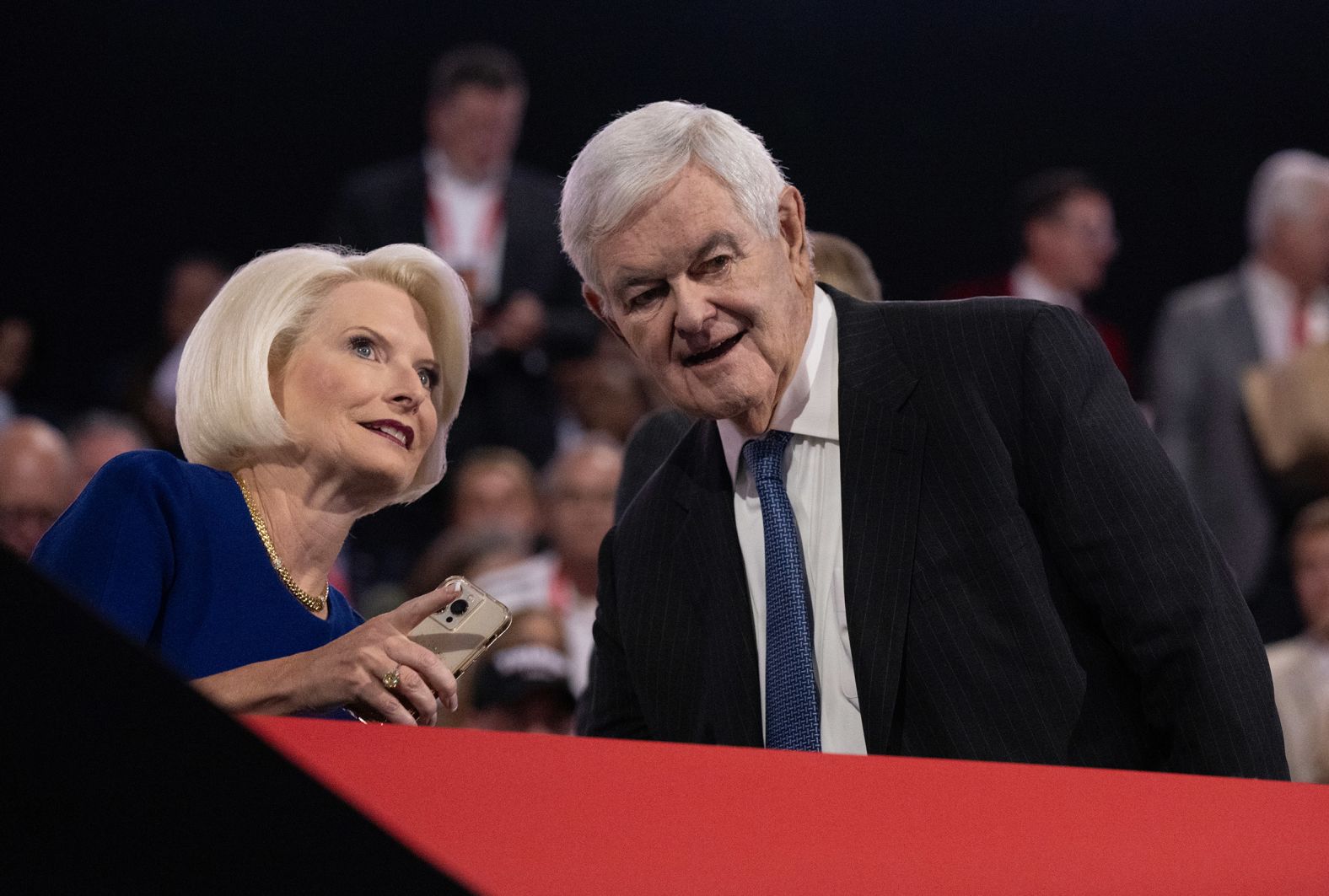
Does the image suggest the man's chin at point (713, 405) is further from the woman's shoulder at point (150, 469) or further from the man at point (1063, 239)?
the man at point (1063, 239)

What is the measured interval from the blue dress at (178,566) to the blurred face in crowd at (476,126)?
3.09 m

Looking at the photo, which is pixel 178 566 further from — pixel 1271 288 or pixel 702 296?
pixel 1271 288

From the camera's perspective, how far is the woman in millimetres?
1498

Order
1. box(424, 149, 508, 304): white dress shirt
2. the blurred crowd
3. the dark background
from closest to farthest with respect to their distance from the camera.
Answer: the blurred crowd < box(424, 149, 508, 304): white dress shirt < the dark background

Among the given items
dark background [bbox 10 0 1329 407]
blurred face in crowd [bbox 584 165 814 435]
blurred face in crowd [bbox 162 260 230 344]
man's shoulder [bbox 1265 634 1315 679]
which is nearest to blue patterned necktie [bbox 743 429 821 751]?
blurred face in crowd [bbox 584 165 814 435]

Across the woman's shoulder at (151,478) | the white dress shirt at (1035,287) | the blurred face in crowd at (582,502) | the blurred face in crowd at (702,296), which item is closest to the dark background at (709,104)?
the white dress shirt at (1035,287)

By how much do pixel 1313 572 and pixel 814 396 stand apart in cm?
209

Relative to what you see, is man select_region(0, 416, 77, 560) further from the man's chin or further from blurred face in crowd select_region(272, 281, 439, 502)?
the man's chin

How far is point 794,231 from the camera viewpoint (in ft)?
5.68

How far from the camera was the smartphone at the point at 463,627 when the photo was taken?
1496 mm

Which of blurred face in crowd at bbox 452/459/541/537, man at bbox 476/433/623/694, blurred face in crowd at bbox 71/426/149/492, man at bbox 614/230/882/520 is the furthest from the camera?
blurred face in crowd at bbox 71/426/149/492

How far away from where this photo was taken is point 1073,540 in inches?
62.1

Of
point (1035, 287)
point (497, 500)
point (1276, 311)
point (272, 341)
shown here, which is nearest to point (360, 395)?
point (272, 341)

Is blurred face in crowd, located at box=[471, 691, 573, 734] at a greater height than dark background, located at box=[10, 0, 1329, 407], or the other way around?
dark background, located at box=[10, 0, 1329, 407]
